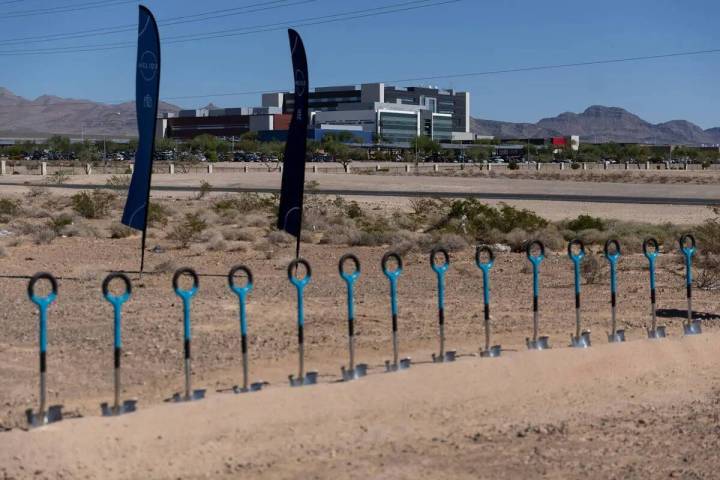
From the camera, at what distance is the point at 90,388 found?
420 inches

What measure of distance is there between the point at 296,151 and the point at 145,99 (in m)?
2.87

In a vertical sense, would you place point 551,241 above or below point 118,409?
above

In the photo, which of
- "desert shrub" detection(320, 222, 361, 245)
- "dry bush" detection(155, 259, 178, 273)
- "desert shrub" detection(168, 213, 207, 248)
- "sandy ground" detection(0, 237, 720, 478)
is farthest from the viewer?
"desert shrub" detection(320, 222, 361, 245)

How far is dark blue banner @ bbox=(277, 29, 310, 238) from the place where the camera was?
2036 centimetres

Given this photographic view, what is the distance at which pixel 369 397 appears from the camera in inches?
390

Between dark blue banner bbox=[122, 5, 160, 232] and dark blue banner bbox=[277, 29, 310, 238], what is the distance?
97.9 inches

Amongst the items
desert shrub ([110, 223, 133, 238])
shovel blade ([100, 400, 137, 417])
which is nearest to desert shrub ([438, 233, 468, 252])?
desert shrub ([110, 223, 133, 238])

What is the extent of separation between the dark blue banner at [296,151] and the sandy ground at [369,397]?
3.46 meters

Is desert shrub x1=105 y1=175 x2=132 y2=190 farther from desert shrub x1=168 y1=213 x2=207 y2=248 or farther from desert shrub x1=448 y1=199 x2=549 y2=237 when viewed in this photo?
desert shrub x1=448 y1=199 x2=549 y2=237

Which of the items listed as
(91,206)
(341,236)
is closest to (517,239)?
(341,236)

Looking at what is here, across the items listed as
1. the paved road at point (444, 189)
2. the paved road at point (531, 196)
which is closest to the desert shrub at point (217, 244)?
the paved road at point (531, 196)

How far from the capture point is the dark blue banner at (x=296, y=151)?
66.8ft

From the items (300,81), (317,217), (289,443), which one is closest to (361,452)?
(289,443)

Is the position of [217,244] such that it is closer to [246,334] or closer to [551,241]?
[551,241]
